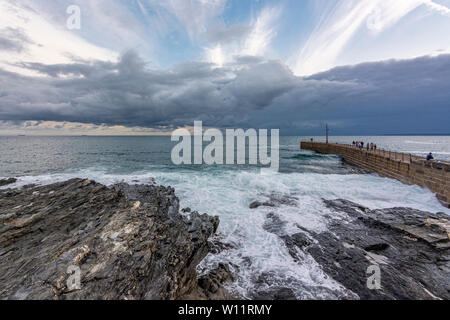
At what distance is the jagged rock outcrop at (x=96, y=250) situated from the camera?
4590 millimetres

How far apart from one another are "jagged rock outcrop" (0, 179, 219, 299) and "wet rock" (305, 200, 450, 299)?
17.1ft

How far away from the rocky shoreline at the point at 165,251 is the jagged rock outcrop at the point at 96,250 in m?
0.03

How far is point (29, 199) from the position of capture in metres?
10.8

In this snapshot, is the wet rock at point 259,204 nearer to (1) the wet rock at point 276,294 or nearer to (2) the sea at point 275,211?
(2) the sea at point 275,211

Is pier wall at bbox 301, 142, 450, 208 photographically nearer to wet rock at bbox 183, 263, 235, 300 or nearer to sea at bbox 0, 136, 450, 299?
sea at bbox 0, 136, 450, 299

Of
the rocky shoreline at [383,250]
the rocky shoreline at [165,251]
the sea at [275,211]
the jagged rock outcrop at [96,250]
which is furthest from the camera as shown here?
the sea at [275,211]

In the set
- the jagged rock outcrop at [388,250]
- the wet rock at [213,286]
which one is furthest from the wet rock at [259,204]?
the wet rock at [213,286]

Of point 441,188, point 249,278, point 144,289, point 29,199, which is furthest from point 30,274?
point 441,188

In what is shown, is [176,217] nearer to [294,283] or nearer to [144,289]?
[144,289]

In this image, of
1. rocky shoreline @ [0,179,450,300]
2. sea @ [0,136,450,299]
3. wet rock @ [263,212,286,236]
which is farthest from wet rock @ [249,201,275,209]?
rocky shoreline @ [0,179,450,300]

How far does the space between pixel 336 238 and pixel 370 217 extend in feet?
12.3

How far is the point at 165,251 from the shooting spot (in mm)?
6148

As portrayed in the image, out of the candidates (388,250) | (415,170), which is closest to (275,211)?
(388,250)

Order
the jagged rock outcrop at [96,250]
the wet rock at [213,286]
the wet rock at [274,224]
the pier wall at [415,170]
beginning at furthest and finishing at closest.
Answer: the pier wall at [415,170], the wet rock at [274,224], the wet rock at [213,286], the jagged rock outcrop at [96,250]
